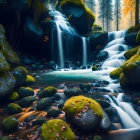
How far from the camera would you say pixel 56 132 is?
298 cm

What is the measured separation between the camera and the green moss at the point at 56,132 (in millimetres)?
2918

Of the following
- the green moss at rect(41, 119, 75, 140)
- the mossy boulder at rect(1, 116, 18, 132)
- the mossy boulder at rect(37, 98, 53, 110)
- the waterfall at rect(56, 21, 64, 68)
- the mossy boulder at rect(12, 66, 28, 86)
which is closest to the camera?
the green moss at rect(41, 119, 75, 140)

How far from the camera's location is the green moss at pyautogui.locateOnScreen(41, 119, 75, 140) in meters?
2.92

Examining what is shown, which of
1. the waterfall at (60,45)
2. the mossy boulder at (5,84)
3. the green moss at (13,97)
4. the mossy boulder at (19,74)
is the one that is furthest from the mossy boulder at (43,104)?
the waterfall at (60,45)

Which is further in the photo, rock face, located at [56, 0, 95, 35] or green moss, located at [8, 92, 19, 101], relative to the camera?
rock face, located at [56, 0, 95, 35]

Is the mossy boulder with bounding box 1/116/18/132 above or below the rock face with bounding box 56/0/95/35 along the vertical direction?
below

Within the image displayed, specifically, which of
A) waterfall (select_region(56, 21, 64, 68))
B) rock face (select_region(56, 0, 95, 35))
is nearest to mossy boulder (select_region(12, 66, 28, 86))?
waterfall (select_region(56, 21, 64, 68))

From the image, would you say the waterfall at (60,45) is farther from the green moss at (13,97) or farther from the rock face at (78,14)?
the green moss at (13,97)

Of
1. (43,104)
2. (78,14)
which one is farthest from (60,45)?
(43,104)

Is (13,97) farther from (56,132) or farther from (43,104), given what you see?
(56,132)

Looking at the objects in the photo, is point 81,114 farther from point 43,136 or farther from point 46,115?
point 46,115

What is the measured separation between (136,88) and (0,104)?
6958 mm

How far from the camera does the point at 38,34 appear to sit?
15422mm

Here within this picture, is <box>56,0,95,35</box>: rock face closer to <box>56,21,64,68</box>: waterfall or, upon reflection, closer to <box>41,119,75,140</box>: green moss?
<box>56,21,64,68</box>: waterfall
